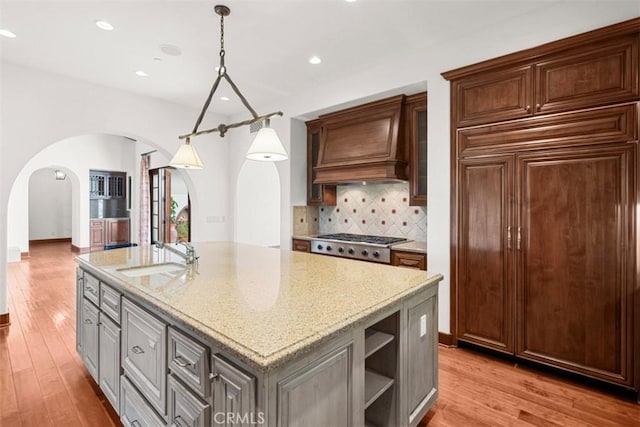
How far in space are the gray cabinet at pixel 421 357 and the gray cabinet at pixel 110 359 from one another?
63.6 inches

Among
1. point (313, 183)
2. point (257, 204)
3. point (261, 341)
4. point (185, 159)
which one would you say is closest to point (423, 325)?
point (261, 341)

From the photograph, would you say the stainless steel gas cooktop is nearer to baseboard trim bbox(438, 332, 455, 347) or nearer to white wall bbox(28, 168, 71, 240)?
baseboard trim bbox(438, 332, 455, 347)

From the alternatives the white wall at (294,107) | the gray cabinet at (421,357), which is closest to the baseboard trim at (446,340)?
the white wall at (294,107)

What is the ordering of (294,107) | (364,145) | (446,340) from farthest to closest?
(294,107), (364,145), (446,340)

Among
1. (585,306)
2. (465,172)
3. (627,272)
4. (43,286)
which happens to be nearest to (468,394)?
(585,306)

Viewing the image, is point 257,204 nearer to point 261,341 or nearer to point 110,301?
point 110,301

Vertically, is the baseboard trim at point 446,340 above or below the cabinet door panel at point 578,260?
below

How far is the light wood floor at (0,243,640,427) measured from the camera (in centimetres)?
197

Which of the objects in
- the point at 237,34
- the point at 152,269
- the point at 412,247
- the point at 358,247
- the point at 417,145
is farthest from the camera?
the point at 358,247

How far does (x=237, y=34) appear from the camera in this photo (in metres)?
2.82

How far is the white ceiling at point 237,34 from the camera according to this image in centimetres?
244

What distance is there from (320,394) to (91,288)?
1.92 m

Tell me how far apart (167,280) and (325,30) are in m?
2.37

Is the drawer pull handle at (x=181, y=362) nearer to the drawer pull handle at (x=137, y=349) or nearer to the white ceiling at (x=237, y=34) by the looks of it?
the drawer pull handle at (x=137, y=349)
